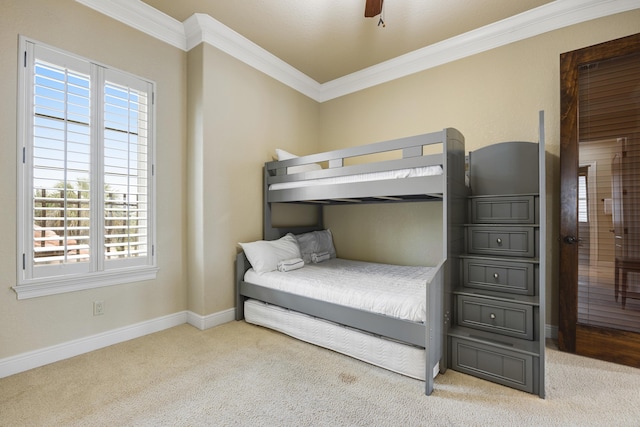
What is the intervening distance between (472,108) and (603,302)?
6.57 ft

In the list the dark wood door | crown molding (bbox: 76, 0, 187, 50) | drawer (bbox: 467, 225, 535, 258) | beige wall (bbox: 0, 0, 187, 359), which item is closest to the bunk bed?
drawer (bbox: 467, 225, 535, 258)

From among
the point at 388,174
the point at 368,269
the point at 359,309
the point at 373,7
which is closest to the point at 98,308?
the point at 359,309

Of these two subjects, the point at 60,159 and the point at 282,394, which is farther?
the point at 60,159

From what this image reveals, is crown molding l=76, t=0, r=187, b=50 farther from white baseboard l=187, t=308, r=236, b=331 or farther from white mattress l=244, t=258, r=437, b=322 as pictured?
white baseboard l=187, t=308, r=236, b=331

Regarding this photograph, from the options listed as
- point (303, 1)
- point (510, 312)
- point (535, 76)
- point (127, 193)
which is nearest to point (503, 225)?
point (510, 312)

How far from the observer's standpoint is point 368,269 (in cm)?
302

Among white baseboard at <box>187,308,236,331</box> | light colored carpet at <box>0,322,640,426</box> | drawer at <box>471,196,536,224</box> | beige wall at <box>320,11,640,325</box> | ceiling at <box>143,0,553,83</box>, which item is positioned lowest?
light colored carpet at <box>0,322,640,426</box>

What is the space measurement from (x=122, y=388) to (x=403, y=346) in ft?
5.92

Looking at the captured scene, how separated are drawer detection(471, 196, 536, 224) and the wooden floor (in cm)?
59

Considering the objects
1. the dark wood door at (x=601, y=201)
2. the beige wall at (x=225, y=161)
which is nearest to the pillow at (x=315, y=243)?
the beige wall at (x=225, y=161)

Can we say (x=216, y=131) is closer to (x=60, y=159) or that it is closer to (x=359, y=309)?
(x=60, y=159)

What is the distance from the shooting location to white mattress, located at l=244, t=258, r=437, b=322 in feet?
6.34

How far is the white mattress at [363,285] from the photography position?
1.93 m

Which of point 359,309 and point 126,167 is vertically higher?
point 126,167
